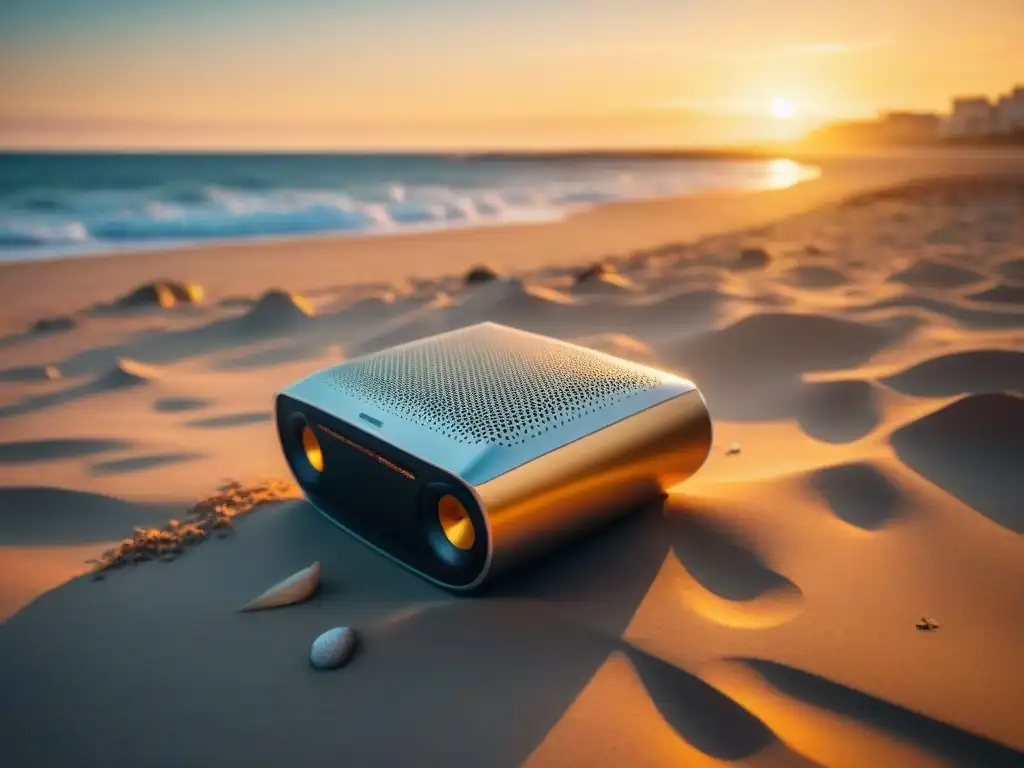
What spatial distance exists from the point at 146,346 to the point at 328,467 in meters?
2.21

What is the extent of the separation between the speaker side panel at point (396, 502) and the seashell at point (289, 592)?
0.14 metres

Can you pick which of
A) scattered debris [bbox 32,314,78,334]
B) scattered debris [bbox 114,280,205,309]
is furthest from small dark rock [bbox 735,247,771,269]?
scattered debris [bbox 32,314,78,334]

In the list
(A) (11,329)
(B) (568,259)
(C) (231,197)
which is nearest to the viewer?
(A) (11,329)

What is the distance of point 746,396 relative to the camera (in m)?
2.37

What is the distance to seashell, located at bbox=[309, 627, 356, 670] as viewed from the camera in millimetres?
1148

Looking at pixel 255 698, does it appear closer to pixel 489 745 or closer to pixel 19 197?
pixel 489 745

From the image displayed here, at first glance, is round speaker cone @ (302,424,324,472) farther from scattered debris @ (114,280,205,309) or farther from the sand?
scattered debris @ (114,280,205,309)

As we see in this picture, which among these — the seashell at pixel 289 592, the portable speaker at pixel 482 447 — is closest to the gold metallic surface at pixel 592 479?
the portable speaker at pixel 482 447

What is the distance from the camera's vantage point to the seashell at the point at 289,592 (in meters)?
1.31

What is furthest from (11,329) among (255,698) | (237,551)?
(255,698)

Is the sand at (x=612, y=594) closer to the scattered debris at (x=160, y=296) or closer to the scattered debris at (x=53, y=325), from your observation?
the scattered debris at (x=53, y=325)

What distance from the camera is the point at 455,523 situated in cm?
130

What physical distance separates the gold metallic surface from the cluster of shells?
2.40 feet

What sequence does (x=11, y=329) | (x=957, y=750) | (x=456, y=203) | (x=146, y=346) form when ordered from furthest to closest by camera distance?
(x=456, y=203)
(x=11, y=329)
(x=146, y=346)
(x=957, y=750)
